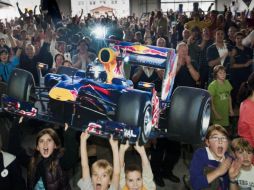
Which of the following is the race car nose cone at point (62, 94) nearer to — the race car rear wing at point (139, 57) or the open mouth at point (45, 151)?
the race car rear wing at point (139, 57)

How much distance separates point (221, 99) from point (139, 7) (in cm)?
2465

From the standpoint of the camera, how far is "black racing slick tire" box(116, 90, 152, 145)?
3818 mm

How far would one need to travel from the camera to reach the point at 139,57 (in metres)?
4.51

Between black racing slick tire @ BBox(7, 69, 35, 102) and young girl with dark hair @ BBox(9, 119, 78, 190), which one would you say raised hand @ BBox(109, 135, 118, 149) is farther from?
black racing slick tire @ BBox(7, 69, 35, 102)

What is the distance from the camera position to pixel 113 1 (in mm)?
23953

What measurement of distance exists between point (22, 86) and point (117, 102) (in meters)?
1.30

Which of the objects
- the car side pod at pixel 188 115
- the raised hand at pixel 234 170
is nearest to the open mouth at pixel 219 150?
the raised hand at pixel 234 170

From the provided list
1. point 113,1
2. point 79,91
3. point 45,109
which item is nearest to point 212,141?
point 79,91

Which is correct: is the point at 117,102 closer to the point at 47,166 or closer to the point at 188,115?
the point at 188,115

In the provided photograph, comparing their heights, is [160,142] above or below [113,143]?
below

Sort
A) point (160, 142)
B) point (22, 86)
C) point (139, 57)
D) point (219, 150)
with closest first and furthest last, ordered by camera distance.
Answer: point (219, 150) < point (139, 57) < point (22, 86) < point (160, 142)

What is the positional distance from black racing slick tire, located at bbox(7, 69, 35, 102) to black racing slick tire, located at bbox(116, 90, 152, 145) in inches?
51.8

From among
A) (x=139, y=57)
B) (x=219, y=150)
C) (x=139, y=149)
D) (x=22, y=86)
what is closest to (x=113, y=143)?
(x=139, y=149)

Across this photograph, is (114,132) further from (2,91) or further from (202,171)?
(2,91)
